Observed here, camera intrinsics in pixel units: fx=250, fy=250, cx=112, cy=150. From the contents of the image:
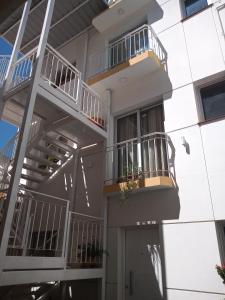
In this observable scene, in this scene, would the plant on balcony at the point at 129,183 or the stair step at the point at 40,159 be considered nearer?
the plant on balcony at the point at 129,183

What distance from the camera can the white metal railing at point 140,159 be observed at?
5.59 m

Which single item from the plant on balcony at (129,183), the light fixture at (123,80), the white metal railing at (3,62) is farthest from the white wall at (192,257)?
the white metal railing at (3,62)

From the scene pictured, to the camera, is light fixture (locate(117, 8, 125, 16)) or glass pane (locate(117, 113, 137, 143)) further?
light fixture (locate(117, 8, 125, 16))

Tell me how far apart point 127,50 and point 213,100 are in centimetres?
335

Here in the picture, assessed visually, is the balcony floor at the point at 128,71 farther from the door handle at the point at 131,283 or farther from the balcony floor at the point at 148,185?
the door handle at the point at 131,283

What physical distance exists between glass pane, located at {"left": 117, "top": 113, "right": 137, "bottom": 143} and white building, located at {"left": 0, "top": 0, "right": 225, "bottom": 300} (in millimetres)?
32

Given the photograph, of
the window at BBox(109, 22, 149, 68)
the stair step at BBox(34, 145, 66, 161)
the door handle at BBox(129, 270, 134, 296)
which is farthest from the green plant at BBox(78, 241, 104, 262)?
the window at BBox(109, 22, 149, 68)

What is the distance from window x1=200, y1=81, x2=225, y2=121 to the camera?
17.3 feet

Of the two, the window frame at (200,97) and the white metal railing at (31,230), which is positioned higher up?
the window frame at (200,97)

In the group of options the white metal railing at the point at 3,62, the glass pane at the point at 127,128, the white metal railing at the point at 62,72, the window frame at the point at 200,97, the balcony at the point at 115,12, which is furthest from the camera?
A: the balcony at the point at 115,12

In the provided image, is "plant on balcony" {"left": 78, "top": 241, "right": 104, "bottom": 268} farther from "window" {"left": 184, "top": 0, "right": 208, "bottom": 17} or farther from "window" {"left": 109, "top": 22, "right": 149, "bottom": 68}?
"window" {"left": 184, "top": 0, "right": 208, "bottom": 17}

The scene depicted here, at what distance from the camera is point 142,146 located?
604 cm

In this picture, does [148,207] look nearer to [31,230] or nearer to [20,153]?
[31,230]

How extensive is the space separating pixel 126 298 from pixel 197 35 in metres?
6.12
